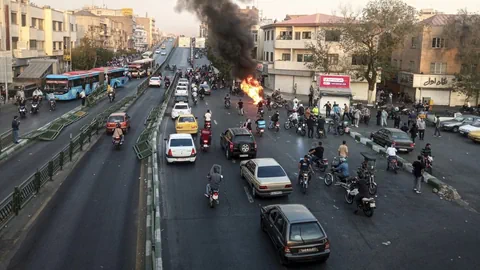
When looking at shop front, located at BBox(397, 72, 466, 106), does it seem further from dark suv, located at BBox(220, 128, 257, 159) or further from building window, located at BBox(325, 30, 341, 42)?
dark suv, located at BBox(220, 128, 257, 159)

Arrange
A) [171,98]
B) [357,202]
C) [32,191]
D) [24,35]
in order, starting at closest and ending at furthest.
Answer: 1. [357,202]
2. [32,191]
3. [171,98]
4. [24,35]

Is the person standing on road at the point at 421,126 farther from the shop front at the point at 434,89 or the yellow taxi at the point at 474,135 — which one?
the shop front at the point at 434,89

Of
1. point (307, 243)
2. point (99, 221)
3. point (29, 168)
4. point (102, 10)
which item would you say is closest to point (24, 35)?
point (29, 168)

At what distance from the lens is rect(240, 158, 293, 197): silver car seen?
52.5 feet

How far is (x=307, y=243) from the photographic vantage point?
1112cm

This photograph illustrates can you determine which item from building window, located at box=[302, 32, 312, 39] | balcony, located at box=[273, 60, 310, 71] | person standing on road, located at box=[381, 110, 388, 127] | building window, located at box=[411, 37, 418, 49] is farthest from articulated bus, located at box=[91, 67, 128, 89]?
building window, located at box=[411, 37, 418, 49]

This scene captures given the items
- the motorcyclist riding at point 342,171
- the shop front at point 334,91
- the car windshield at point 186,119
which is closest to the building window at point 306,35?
the shop front at point 334,91

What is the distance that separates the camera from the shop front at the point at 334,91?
124 feet

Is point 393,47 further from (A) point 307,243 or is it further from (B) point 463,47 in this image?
(A) point 307,243

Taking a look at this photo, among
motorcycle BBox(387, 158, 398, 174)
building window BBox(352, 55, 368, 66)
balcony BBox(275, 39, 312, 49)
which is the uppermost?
balcony BBox(275, 39, 312, 49)

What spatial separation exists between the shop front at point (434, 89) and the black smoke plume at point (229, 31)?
19.5 meters

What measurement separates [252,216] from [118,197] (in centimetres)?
506

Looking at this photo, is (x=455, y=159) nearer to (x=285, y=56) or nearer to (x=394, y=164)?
(x=394, y=164)

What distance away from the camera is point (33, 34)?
198 feet
